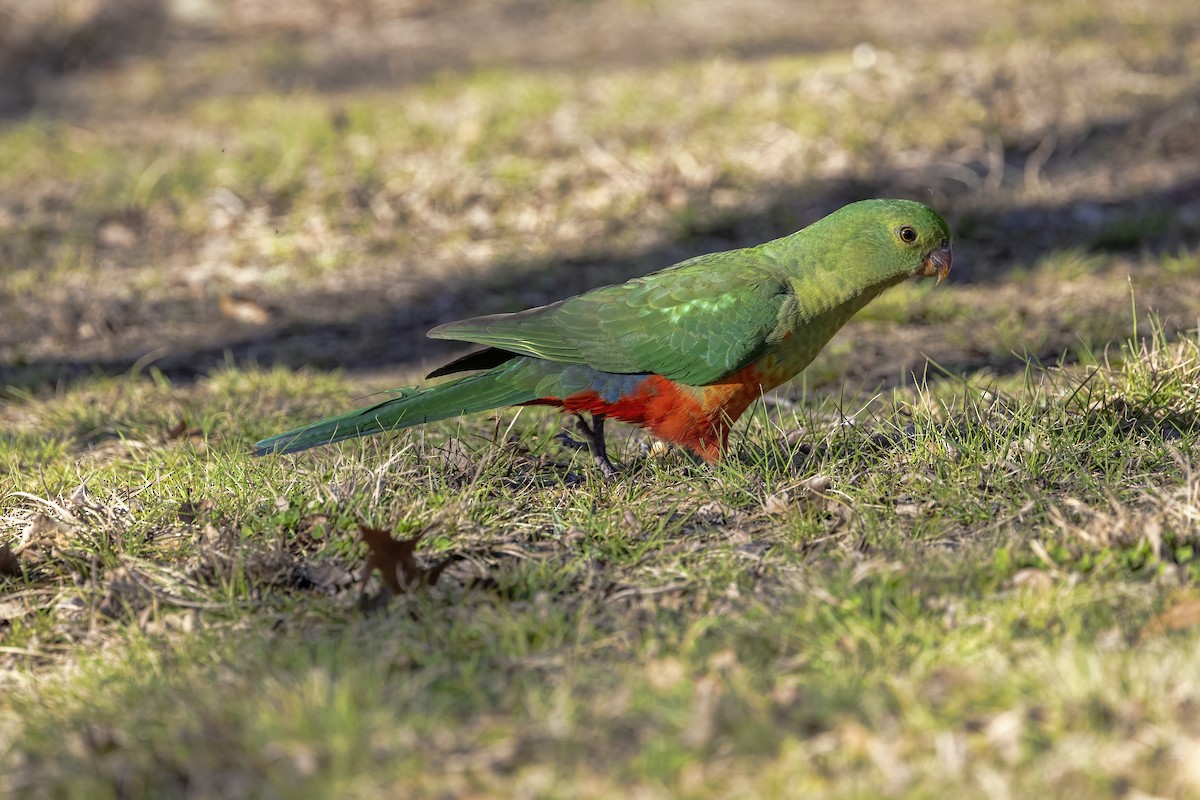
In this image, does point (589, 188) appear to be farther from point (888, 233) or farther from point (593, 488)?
point (593, 488)

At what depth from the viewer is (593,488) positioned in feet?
13.4

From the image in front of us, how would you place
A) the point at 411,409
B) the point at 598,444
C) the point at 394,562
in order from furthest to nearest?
the point at 598,444
the point at 411,409
the point at 394,562

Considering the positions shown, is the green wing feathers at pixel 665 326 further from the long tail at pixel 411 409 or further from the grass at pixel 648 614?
the grass at pixel 648 614

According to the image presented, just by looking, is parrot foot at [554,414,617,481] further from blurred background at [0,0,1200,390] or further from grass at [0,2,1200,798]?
blurred background at [0,0,1200,390]

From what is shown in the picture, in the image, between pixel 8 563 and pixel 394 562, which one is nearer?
pixel 394 562

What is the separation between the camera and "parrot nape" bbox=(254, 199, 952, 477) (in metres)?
4.34

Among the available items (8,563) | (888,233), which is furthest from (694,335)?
(8,563)

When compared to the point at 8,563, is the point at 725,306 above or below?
above

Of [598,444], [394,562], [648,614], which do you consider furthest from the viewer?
[598,444]

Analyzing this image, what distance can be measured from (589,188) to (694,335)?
4031 mm

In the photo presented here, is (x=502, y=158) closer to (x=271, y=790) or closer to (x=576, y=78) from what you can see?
(x=576, y=78)

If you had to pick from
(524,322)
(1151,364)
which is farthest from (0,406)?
(1151,364)

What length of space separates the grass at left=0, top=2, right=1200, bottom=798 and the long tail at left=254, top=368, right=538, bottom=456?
9 centimetres

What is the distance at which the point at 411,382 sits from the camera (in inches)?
243
